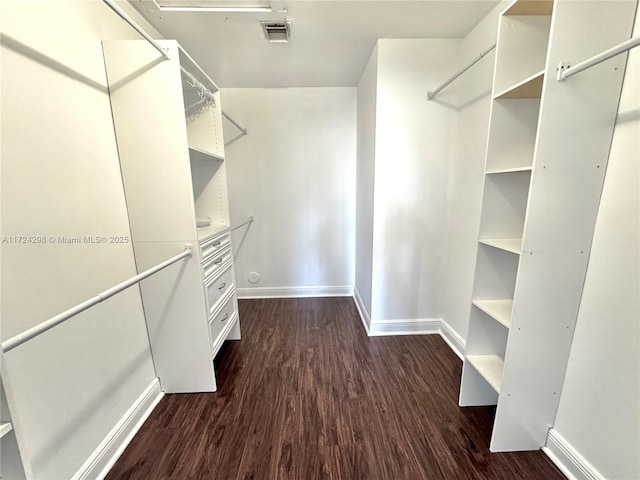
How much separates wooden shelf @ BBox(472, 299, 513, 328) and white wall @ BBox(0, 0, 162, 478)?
5.78 ft

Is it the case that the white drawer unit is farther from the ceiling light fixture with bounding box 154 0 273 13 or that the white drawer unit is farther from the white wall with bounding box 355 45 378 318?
the ceiling light fixture with bounding box 154 0 273 13

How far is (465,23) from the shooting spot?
174 cm

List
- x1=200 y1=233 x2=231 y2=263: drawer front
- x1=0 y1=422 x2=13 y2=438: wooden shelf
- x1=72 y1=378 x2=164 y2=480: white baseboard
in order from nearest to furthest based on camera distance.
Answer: x1=0 y1=422 x2=13 y2=438: wooden shelf < x1=72 y1=378 x2=164 y2=480: white baseboard < x1=200 y1=233 x2=231 y2=263: drawer front

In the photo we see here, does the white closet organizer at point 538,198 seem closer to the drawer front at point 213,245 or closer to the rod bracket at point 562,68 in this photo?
the rod bracket at point 562,68

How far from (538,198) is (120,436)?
91.8 inches

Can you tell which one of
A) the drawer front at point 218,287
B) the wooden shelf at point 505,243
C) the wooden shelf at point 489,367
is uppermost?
the wooden shelf at point 505,243

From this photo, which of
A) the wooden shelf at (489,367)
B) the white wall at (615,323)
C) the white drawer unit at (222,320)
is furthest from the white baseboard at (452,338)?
the white drawer unit at (222,320)

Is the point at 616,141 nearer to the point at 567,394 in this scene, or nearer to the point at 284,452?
the point at 567,394

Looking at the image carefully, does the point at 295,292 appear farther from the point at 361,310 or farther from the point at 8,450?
the point at 8,450

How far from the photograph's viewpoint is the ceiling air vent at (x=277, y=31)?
1.71 meters

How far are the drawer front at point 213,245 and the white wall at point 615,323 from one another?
1.99m

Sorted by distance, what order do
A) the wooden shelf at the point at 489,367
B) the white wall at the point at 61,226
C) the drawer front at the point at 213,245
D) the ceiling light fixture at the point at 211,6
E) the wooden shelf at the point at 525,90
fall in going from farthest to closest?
the drawer front at the point at 213,245
the ceiling light fixture at the point at 211,6
the wooden shelf at the point at 489,367
the wooden shelf at the point at 525,90
the white wall at the point at 61,226

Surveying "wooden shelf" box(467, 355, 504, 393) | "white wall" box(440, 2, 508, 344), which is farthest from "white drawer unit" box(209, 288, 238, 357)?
"white wall" box(440, 2, 508, 344)

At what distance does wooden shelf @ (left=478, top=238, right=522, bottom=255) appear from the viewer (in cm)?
117
